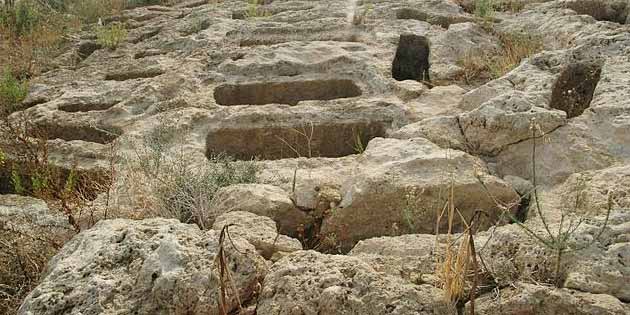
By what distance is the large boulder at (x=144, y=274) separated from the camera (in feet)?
6.27

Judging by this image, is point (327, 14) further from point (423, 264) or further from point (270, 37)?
point (423, 264)

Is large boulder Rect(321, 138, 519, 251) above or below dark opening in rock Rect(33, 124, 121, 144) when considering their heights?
above

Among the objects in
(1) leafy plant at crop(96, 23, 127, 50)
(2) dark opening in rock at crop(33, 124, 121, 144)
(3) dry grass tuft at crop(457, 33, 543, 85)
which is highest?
(3) dry grass tuft at crop(457, 33, 543, 85)

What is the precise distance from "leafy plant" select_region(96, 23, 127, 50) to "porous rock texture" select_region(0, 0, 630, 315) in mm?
127

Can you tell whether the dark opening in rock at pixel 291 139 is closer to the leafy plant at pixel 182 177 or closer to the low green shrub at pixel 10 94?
the leafy plant at pixel 182 177

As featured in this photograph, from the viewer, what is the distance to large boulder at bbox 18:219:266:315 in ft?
6.27

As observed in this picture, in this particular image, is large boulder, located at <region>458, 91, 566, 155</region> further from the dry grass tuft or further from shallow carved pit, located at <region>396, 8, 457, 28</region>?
shallow carved pit, located at <region>396, 8, 457, 28</region>

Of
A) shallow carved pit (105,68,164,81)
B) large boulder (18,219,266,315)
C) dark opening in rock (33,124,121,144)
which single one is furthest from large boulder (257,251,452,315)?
shallow carved pit (105,68,164,81)

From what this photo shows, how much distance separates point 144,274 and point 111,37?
4986mm

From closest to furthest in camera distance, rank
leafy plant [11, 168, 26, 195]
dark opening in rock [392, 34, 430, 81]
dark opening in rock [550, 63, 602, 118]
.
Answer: leafy plant [11, 168, 26, 195]
dark opening in rock [550, 63, 602, 118]
dark opening in rock [392, 34, 430, 81]

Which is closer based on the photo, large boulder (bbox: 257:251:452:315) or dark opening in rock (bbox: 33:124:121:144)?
large boulder (bbox: 257:251:452:315)

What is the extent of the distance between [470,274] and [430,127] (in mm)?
1527

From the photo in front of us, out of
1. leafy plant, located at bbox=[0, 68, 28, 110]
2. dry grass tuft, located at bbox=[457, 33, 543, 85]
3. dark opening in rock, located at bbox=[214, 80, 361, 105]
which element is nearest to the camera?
dry grass tuft, located at bbox=[457, 33, 543, 85]

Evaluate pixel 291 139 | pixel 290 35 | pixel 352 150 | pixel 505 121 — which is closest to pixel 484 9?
pixel 290 35
